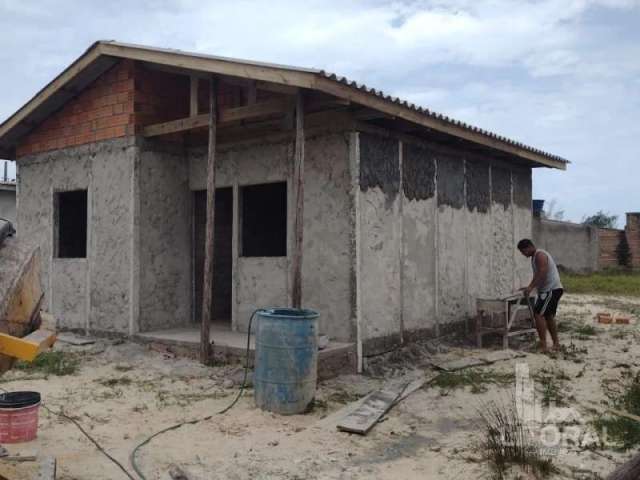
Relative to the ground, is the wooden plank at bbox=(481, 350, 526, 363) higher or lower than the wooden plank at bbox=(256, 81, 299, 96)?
lower

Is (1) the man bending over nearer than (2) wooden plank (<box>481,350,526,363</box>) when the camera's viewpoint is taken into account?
No

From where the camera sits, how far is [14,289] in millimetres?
3119

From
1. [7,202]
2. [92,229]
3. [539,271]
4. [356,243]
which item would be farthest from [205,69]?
[7,202]

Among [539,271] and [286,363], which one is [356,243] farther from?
[539,271]

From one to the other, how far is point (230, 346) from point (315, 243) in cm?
168

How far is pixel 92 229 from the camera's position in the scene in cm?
938

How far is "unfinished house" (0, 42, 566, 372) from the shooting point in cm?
735

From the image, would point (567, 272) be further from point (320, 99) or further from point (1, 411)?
point (1, 411)

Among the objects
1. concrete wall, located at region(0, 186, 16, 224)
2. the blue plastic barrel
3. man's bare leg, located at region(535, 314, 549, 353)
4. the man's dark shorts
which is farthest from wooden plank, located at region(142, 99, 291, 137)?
concrete wall, located at region(0, 186, 16, 224)

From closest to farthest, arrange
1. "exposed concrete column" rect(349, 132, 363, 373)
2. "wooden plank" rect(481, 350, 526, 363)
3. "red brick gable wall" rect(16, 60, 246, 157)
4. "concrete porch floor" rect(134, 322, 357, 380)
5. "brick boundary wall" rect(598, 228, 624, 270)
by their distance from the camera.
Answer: "concrete porch floor" rect(134, 322, 357, 380) → "exposed concrete column" rect(349, 132, 363, 373) → "wooden plank" rect(481, 350, 526, 363) → "red brick gable wall" rect(16, 60, 246, 157) → "brick boundary wall" rect(598, 228, 624, 270)

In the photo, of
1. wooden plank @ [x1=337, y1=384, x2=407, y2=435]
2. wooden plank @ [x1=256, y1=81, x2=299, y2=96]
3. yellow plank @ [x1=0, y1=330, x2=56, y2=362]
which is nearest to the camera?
yellow plank @ [x1=0, y1=330, x2=56, y2=362]

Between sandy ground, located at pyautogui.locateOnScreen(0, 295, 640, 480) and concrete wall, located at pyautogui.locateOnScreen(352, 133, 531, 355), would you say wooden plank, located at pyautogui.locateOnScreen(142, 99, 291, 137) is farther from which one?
sandy ground, located at pyautogui.locateOnScreen(0, 295, 640, 480)

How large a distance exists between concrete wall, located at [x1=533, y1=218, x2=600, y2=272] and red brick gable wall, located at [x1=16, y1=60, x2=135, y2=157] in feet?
57.3

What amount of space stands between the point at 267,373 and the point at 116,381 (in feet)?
7.18
